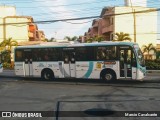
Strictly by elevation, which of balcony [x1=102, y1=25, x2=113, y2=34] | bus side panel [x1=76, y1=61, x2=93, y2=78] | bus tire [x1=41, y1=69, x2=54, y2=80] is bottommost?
bus tire [x1=41, y1=69, x2=54, y2=80]

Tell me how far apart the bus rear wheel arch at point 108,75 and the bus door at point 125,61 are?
22.8 inches

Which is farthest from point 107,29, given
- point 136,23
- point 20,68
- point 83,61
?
point 83,61

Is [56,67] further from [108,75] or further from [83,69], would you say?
[108,75]

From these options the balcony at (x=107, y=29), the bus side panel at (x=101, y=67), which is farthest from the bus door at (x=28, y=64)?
the balcony at (x=107, y=29)

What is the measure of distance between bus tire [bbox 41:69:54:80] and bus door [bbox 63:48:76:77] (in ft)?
4.34

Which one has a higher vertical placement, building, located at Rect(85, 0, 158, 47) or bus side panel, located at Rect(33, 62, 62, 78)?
building, located at Rect(85, 0, 158, 47)

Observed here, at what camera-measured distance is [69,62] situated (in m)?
22.2

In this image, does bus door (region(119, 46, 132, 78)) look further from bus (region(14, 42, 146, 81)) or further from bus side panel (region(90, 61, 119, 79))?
bus side panel (region(90, 61, 119, 79))

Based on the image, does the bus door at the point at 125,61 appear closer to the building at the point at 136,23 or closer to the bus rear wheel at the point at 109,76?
the bus rear wheel at the point at 109,76

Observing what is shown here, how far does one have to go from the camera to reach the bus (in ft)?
66.8

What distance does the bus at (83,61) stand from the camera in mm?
20359

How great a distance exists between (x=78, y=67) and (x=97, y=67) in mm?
1385

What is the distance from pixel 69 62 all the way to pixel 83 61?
3.45ft

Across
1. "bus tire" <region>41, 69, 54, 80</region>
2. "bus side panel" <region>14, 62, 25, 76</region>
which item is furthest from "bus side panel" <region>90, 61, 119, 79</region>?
"bus side panel" <region>14, 62, 25, 76</region>
